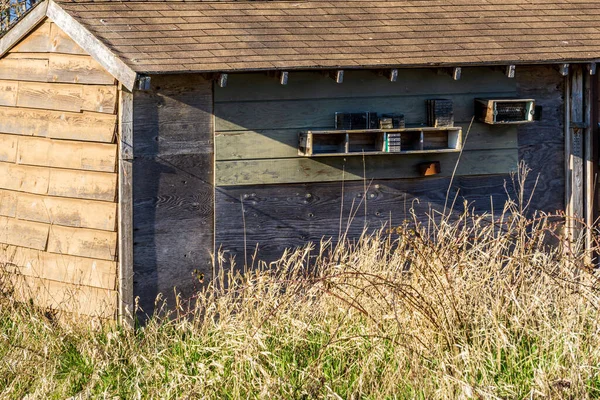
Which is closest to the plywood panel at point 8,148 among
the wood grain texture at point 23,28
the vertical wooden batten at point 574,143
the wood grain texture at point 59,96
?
the wood grain texture at point 59,96

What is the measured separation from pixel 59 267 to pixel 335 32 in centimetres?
308

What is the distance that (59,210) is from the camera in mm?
7668

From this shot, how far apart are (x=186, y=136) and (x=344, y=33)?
1.72m

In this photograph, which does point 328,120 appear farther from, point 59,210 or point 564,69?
point 59,210

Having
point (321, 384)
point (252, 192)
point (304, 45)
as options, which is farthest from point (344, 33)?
point (321, 384)

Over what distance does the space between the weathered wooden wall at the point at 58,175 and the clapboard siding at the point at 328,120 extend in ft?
3.14

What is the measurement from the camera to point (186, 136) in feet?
24.3

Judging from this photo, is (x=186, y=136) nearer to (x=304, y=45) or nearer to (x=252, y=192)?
(x=252, y=192)

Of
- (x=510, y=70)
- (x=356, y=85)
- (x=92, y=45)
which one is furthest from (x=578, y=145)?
(x=92, y=45)

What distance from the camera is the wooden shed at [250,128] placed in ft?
23.9

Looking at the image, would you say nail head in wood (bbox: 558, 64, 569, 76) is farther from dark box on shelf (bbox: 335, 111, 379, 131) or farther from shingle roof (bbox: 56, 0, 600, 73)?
dark box on shelf (bbox: 335, 111, 379, 131)

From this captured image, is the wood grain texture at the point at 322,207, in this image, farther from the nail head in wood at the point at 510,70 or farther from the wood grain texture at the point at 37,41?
the wood grain texture at the point at 37,41

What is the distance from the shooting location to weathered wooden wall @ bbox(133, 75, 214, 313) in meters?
7.25

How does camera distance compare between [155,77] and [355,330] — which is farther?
[155,77]
